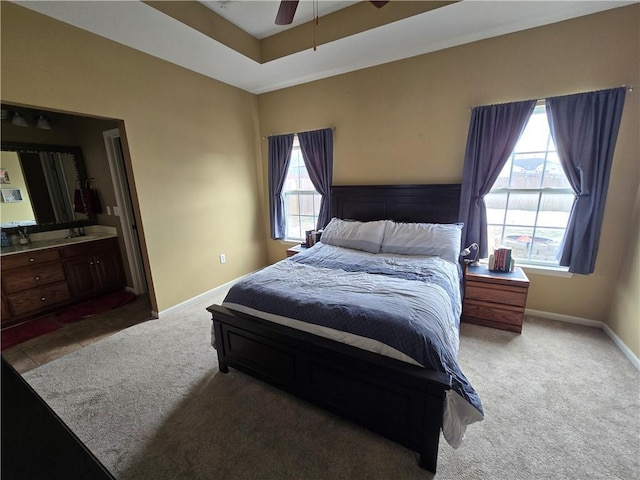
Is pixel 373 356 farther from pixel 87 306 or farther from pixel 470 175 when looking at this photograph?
pixel 87 306

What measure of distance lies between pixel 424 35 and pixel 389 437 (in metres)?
3.27

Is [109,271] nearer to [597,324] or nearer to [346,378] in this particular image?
[346,378]

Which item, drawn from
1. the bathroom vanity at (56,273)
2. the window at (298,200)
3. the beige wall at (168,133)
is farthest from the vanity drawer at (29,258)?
the window at (298,200)

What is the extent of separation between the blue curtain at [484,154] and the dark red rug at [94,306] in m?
4.18

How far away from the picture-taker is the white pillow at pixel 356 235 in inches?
109

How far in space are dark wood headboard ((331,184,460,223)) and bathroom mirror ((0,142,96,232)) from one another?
134 inches

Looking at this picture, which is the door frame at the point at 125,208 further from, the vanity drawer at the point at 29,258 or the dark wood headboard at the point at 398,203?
the dark wood headboard at the point at 398,203

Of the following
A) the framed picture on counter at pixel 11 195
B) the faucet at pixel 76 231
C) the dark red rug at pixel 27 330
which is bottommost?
the dark red rug at pixel 27 330

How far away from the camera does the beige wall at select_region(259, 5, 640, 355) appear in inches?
85.1

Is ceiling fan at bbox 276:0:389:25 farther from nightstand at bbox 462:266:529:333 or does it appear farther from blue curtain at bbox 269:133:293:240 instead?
nightstand at bbox 462:266:529:333

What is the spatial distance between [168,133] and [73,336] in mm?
2271

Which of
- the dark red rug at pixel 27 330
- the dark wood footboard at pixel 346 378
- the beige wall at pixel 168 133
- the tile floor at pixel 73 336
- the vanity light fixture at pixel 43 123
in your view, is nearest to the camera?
the dark wood footboard at pixel 346 378

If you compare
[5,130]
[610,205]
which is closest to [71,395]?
[5,130]

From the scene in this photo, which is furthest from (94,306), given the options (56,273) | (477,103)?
(477,103)
